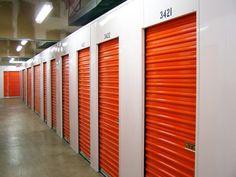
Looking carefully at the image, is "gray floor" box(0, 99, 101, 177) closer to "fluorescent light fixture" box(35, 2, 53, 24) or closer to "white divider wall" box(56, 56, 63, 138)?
"white divider wall" box(56, 56, 63, 138)

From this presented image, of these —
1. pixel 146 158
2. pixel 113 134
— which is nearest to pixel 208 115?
pixel 146 158

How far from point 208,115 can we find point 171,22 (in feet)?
3.91

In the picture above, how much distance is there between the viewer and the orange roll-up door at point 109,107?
440 cm

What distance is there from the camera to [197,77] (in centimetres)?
247

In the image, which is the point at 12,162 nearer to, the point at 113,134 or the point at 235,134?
the point at 113,134

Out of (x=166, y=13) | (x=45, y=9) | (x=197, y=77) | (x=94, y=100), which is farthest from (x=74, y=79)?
(x=197, y=77)

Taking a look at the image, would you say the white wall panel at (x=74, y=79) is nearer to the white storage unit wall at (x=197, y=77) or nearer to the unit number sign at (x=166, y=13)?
the white storage unit wall at (x=197, y=77)

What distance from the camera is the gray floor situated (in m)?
5.15

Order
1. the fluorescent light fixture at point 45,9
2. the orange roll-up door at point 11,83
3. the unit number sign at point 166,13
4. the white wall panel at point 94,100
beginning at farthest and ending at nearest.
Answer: the orange roll-up door at point 11,83, the fluorescent light fixture at point 45,9, the white wall panel at point 94,100, the unit number sign at point 166,13

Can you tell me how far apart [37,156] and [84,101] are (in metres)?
1.71

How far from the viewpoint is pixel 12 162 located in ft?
19.0

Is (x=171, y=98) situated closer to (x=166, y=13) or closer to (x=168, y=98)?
(x=168, y=98)

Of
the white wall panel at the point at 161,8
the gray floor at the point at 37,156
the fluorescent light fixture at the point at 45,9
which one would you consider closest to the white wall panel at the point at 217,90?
the white wall panel at the point at 161,8

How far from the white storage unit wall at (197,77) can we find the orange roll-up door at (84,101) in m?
0.34
